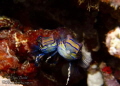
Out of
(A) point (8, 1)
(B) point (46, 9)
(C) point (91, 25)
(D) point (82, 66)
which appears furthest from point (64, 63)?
(A) point (8, 1)

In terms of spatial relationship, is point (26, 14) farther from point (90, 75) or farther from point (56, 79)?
point (90, 75)

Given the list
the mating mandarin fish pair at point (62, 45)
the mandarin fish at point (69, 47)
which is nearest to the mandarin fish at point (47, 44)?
the mating mandarin fish pair at point (62, 45)

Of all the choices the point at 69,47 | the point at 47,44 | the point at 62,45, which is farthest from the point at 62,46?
the point at 47,44

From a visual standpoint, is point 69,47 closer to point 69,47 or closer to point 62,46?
point 69,47

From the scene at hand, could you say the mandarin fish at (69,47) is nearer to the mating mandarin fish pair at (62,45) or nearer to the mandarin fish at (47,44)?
the mating mandarin fish pair at (62,45)

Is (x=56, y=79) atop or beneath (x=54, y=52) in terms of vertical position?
beneath

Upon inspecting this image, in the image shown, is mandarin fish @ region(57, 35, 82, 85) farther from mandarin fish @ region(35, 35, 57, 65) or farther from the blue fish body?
mandarin fish @ region(35, 35, 57, 65)

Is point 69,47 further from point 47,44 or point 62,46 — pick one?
point 47,44

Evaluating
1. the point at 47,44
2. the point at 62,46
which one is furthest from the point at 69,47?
the point at 47,44

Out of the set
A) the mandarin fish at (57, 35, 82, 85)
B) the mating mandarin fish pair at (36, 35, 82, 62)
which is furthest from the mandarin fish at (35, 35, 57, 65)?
the mandarin fish at (57, 35, 82, 85)

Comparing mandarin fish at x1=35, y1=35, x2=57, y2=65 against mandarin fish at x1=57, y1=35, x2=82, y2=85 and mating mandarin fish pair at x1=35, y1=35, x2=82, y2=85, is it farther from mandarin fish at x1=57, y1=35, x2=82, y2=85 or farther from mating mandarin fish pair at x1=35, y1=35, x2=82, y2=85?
mandarin fish at x1=57, y1=35, x2=82, y2=85

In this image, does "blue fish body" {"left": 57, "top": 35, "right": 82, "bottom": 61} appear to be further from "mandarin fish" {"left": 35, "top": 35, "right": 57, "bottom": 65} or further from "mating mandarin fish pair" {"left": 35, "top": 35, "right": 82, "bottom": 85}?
"mandarin fish" {"left": 35, "top": 35, "right": 57, "bottom": 65}
